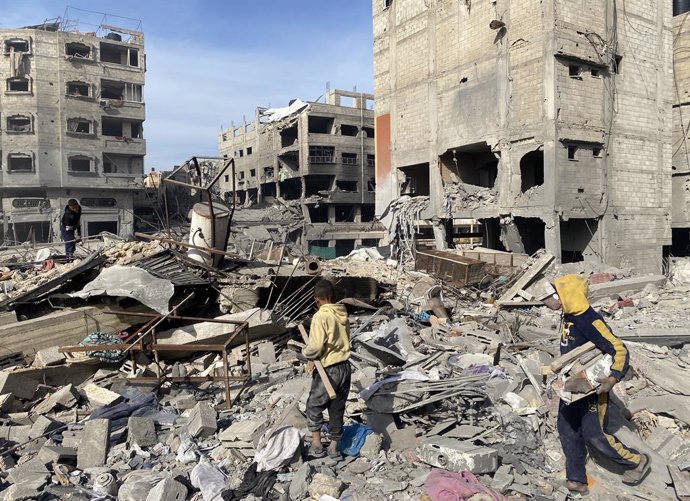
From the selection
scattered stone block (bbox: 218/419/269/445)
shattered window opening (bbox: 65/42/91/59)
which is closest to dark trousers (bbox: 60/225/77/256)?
scattered stone block (bbox: 218/419/269/445)

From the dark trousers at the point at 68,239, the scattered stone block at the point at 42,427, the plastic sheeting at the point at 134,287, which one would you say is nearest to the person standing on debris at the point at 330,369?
the scattered stone block at the point at 42,427

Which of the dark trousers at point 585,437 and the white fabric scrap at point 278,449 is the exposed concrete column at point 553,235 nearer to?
the dark trousers at point 585,437

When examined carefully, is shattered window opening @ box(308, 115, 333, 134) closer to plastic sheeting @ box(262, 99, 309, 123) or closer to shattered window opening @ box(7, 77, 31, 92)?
plastic sheeting @ box(262, 99, 309, 123)

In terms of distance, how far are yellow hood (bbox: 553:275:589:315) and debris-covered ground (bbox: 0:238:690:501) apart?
1.12 ft

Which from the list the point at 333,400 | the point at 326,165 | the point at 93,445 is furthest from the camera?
the point at 326,165

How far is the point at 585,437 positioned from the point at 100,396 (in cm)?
512

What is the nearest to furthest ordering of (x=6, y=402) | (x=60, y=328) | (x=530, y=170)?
1. (x=6, y=402)
2. (x=60, y=328)
3. (x=530, y=170)

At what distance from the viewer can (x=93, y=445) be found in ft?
15.2

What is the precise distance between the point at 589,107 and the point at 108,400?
57.6 feet

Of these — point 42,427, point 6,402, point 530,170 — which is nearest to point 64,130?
point 530,170

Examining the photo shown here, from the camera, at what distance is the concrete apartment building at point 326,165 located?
37.9 meters

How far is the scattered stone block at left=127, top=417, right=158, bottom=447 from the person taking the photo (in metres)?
4.90

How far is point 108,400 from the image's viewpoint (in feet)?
18.5

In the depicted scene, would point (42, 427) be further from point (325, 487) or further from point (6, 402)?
point (325, 487)
